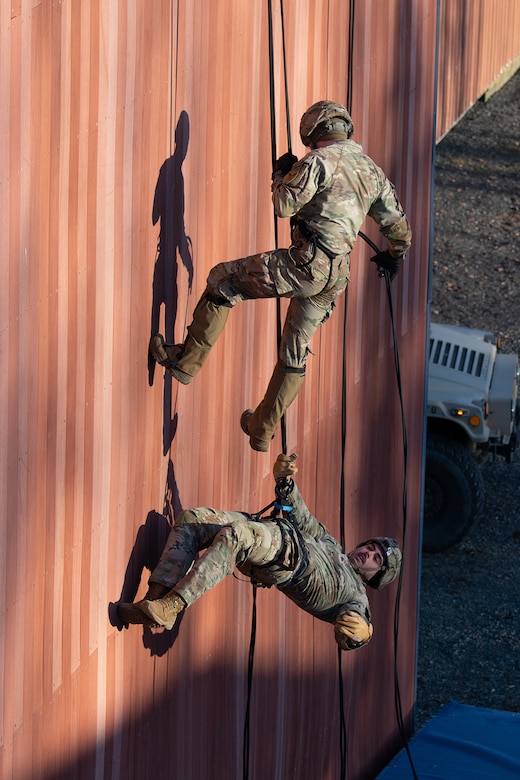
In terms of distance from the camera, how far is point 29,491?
504cm

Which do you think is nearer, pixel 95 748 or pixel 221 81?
pixel 95 748

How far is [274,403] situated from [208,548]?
904 mm

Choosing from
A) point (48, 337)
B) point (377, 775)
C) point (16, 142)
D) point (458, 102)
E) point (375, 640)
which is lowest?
point (377, 775)

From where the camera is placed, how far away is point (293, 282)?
621 centimetres

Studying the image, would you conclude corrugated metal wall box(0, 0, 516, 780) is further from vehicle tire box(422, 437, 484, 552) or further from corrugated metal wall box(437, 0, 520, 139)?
corrugated metal wall box(437, 0, 520, 139)

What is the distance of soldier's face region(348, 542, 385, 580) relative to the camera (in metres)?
6.79

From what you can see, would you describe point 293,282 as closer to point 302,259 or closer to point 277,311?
point 302,259

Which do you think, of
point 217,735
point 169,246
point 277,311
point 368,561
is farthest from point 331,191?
point 217,735

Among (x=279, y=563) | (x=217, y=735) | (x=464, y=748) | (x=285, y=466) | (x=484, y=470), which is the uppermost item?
(x=285, y=466)

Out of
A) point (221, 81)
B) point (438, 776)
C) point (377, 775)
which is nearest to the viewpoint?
point (221, 81)

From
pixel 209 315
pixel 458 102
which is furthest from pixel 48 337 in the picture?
pixel 458 102

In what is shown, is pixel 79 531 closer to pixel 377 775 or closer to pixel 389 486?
pixel 389 486

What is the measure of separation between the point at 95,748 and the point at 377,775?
5.25m

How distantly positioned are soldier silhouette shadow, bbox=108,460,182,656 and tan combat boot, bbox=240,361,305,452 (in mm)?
527
